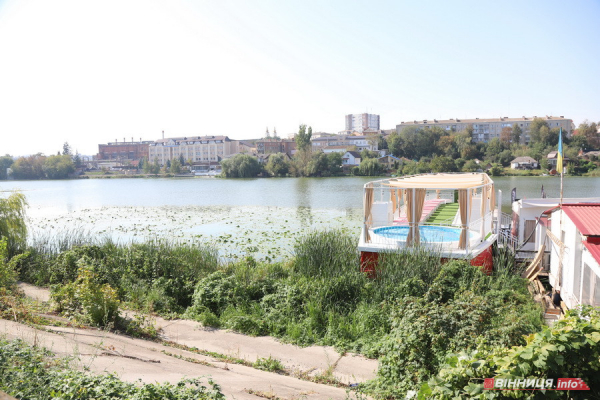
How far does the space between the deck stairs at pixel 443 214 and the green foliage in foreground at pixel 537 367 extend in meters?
10.5

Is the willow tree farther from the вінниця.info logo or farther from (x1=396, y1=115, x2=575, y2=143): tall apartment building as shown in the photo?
(x1=396, y1=115, x2=575, y2=143): tall apartment building

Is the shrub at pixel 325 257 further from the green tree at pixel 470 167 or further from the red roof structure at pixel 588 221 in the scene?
the green tree at pixel 470 167

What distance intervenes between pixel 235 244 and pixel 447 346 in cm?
1195

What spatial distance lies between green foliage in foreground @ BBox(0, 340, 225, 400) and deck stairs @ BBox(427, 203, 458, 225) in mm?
11105

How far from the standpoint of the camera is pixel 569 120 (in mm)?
115688

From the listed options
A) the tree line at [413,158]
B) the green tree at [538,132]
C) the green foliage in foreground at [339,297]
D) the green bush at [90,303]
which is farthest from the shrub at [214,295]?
the green tree at [538,132]

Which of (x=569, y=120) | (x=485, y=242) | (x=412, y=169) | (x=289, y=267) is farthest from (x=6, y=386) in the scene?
(x=569, y=120)

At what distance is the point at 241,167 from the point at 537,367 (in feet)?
226

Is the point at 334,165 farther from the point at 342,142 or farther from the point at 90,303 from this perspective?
the point at 90,303

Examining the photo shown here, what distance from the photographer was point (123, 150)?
148000 millimetres

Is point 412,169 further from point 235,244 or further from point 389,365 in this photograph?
point 389,365

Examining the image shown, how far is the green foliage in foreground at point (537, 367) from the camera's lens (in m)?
3.20

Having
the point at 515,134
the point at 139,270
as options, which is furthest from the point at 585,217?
the point at 515,134

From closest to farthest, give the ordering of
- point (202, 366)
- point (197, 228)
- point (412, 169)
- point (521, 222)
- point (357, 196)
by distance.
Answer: point (202, 366)
point (521, 222)
point (197, 228)
point (357, 196)
point (412, 169)
